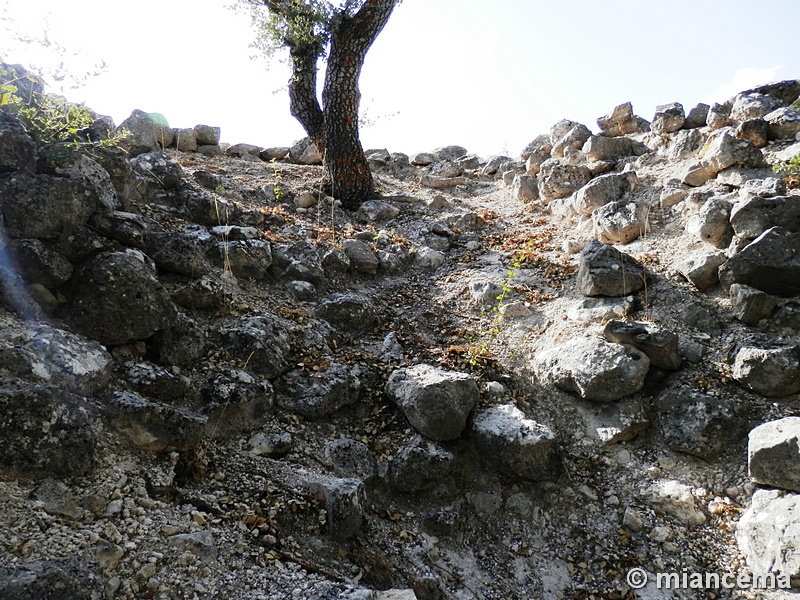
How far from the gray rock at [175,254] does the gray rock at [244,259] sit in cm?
51

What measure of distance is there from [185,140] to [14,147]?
20.5 feet

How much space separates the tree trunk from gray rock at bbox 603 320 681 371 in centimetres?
512

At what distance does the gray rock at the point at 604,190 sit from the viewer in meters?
7.02

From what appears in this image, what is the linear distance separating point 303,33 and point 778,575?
28.6 ft

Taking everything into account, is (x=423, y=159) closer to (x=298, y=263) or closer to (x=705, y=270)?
(x=298, y=263)

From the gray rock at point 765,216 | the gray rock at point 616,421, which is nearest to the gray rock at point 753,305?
the gray rock at point 765,216

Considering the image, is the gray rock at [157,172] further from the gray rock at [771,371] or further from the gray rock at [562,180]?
the gray rock at [771,371]

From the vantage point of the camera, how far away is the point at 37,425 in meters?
2.70

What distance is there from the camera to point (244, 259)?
212 inches

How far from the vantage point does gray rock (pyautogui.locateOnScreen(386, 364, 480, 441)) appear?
13.2 ft

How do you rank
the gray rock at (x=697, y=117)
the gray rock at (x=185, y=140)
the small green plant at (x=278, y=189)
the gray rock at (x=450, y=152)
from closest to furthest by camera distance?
the small green plant at (x=278, y=189) → the gray rock at (x=697, y=117) → the gray rock at (x=185, y=140) → the gray rock at (x=450, y=152)

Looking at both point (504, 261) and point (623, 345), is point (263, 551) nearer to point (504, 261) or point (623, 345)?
point (623, 345)

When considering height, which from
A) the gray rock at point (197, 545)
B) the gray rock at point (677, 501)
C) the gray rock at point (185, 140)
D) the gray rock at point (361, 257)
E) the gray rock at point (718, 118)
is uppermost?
the gray rock at point (185, 140)

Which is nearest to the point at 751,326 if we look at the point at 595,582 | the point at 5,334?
the point at 595,582
